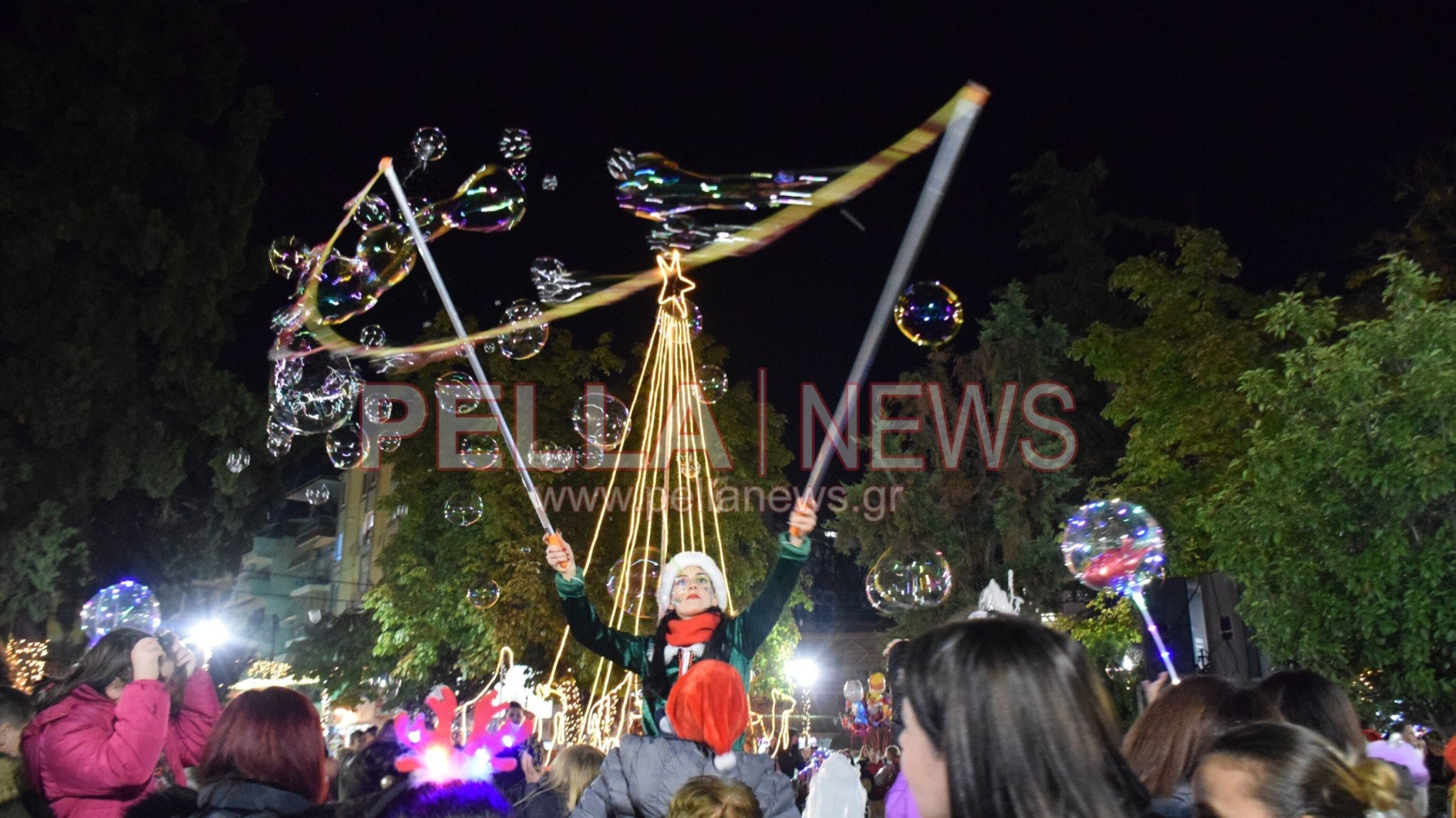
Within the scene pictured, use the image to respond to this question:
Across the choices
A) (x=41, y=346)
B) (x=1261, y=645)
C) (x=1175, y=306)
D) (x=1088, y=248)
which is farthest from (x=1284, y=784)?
(x=1088, y=248)

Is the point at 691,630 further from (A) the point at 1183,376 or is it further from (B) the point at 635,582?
(A) the point at 1183,376

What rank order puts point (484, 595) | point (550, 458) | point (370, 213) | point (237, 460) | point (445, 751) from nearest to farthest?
point (445, 751)
point (370, 213)
point (484, 595)
point (237, 460)
point (550, 458)

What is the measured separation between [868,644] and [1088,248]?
22.2 metres

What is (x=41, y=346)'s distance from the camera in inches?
773

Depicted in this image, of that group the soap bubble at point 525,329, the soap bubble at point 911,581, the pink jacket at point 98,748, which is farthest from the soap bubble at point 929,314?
the pink jacket at point 98,748

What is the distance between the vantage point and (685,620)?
16.8 ft

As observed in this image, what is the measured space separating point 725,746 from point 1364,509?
1015 cm

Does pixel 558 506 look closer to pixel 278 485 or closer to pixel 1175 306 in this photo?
pixel 278 485

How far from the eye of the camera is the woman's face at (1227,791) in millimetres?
2309

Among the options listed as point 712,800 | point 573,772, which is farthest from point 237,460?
point 712,800

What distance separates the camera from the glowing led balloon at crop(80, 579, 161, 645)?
8.08 metres

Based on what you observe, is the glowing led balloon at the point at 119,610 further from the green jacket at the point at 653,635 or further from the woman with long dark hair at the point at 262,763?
the woman with long dark hair at the point at 262,763

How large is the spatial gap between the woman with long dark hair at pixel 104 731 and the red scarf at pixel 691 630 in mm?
1883

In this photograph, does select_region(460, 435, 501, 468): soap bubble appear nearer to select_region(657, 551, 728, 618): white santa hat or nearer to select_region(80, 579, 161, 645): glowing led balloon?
select_region(80, 579, 161, 645): glowing led balloon
